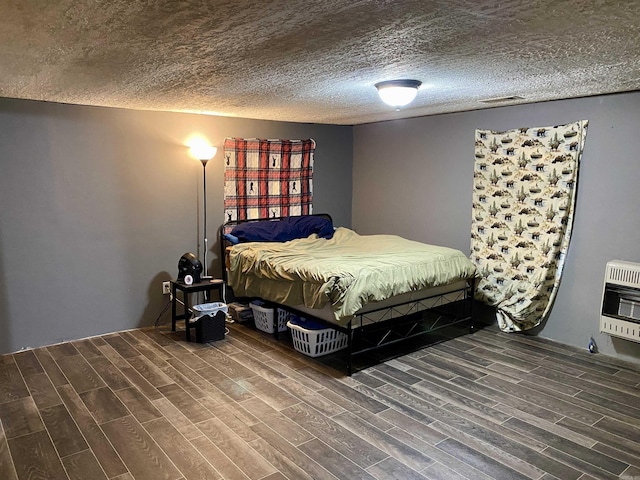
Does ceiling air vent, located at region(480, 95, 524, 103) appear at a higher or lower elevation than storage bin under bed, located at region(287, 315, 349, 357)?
higher

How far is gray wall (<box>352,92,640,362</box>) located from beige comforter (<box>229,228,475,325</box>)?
0.65 metres

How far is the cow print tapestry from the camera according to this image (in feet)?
13.0

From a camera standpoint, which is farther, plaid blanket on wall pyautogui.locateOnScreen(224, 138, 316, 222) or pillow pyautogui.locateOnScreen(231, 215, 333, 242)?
plaid blanket on wall pyautogui.locateOnScreen(224, 138, 316, 222)

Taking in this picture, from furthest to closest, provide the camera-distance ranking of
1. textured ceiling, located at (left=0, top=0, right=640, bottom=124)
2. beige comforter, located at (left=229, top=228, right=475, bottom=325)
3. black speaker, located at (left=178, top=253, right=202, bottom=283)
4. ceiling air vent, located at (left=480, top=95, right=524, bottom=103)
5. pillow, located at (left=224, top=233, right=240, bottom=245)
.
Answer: pillow, located at (left=224, top=233, right=240, bottom=245) < black speaker, located at (left=178, top=253, right=202, bottom=283) < ceiling air vent, located at (left=480, top=95, right=524, bottom=103) < beige comforter, located at (left=229, top=228, right=475, bottom=325) < textured ceiling, located at (left=0, top=0, right=640, bottom=124)

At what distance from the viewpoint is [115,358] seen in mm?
3746

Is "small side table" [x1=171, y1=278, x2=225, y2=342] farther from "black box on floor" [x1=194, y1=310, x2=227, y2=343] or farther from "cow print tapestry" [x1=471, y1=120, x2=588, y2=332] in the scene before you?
"cow print tapestry" [x1=471, y1=120, x2=588, y2=332]

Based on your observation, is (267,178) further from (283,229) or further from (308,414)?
(308,414)

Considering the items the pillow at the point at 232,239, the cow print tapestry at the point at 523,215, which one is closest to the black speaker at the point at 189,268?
the pillow at the point at 232,239

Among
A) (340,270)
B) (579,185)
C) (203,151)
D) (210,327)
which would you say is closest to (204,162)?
(203,151)

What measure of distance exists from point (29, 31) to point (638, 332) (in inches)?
166

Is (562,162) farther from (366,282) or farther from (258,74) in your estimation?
(258,74)

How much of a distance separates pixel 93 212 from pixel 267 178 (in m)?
1.87

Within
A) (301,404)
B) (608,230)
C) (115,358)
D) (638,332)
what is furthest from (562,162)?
(115,358)

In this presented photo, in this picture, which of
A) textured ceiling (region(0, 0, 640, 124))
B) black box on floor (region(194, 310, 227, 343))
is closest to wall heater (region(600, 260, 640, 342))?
textured ceiling (region(0, 0, 640, 124))
